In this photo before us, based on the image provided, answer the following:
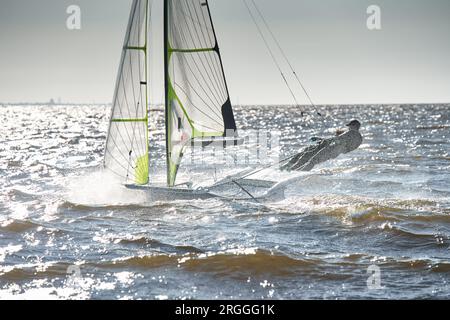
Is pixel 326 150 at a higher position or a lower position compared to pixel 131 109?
lower

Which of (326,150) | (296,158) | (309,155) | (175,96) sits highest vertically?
(175,96)

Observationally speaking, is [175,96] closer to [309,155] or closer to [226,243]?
[309,155]

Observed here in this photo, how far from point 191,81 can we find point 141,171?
8.97 ft

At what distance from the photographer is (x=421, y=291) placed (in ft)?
32.4

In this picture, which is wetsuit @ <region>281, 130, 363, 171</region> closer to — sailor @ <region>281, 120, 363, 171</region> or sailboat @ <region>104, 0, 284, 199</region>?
sailor @ <region>281, 120, 363, 171</region>

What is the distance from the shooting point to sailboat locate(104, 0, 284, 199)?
Answer: 1634cm

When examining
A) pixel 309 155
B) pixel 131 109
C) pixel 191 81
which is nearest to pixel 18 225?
pixel 131 109

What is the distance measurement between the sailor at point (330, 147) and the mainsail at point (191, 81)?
2140 mm

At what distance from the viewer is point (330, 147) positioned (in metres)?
16.9

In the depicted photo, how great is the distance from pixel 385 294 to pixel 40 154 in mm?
29760

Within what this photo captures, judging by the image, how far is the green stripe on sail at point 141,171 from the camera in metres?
17.2

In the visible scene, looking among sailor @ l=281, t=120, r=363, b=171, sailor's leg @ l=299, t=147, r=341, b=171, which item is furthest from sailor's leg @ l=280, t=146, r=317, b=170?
sailor's leg @ l=299, t=147, r=341, b=171

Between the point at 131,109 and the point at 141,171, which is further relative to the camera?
the point at 141,171
